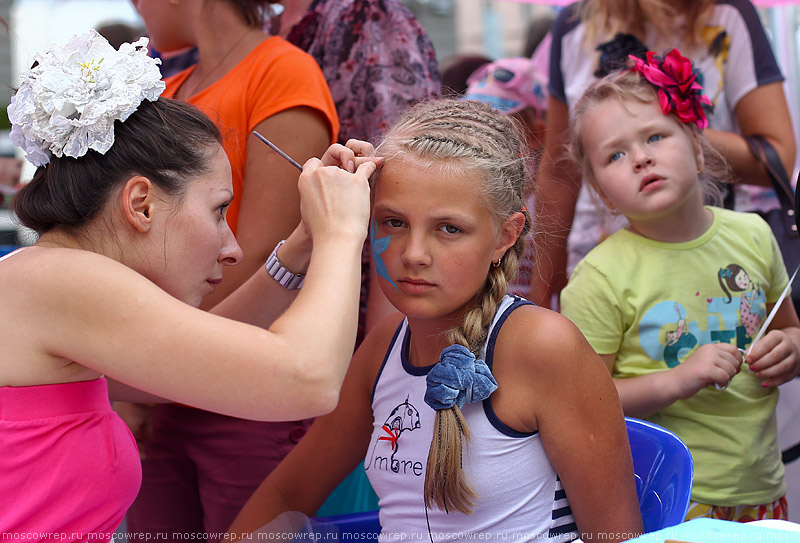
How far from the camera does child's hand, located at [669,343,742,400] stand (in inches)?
64.1

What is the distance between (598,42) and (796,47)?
8.35 feet

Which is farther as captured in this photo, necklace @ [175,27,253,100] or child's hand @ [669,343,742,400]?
necklace @ [175,27,253,100]

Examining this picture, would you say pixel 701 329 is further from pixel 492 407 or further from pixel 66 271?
pixel 66 271

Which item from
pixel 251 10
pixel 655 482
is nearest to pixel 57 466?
pixel 655 482

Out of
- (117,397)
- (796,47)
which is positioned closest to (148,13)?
(117,397)

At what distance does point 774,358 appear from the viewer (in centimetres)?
171

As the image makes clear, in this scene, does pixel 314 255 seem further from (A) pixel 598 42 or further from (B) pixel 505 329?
(A) pixel 598 42

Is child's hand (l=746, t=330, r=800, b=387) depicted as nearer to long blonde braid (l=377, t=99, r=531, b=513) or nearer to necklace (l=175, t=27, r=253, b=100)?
long blonde braid (l=377, t=99, r=531, b=513)

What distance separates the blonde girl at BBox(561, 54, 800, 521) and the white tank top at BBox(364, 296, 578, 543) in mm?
420

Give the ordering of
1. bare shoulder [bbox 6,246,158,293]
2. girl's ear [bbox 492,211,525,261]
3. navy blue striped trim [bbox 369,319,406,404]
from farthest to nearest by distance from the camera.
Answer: navy blue striped trim [bbox 369,319,406,404]
girl's ear [bbox 492,211,525,261]
bare shoulder [bbox 6,246,158,293]

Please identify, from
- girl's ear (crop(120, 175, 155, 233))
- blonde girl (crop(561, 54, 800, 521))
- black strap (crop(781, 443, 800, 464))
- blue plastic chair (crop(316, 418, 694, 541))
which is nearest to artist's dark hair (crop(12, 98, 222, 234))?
girl's ear (crop(120, 175, 155, 233))

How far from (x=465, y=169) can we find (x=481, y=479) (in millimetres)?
528

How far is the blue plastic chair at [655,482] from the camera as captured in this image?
134cm

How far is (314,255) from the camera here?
1184 millimetres
